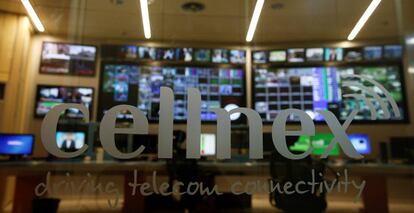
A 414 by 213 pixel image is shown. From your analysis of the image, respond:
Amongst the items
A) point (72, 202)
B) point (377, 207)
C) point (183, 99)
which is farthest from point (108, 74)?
point (377, 207)

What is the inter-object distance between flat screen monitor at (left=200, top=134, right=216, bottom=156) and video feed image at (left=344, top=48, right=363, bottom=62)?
1.70 metres

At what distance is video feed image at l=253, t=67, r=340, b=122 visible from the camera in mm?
2816

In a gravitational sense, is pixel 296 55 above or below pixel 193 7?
below

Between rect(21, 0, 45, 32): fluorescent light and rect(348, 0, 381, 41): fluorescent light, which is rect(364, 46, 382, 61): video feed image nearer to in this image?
rect(348, 0, 381, 41): fluorescent light

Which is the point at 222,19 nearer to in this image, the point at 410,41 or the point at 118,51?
the point at 118,51

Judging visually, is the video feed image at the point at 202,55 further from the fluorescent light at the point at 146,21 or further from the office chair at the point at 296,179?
the office chair at the point at 296,179

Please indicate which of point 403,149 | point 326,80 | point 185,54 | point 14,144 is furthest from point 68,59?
point 403,149

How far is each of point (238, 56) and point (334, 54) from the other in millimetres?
1007

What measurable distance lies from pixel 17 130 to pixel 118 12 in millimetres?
1637

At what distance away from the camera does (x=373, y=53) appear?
3.17m

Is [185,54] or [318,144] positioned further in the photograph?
[185,54]

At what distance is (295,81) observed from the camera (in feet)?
10.9

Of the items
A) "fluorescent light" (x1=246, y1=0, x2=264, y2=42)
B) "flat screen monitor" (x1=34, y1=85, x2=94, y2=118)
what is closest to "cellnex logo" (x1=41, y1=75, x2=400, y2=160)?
"flat screen monitor" (x1=34, y1=85, x2=94, y2=118)

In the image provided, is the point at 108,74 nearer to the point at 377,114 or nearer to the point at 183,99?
the point at 183,99
